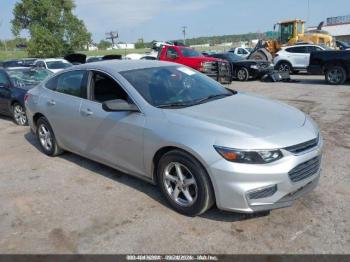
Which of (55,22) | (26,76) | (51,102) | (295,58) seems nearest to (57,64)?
(26,76)

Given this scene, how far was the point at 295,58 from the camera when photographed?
1881 centimetres

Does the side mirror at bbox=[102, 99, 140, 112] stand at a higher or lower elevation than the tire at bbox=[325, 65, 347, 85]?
higher

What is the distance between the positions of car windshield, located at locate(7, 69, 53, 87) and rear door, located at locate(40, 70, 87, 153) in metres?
3.78

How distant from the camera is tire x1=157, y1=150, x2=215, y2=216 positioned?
3.53m

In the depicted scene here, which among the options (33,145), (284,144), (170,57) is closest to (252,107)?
(284,144)

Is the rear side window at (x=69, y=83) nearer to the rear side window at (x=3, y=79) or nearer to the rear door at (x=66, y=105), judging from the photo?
the rear door at (x=66, y=105)

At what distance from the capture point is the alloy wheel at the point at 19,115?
8684 mm

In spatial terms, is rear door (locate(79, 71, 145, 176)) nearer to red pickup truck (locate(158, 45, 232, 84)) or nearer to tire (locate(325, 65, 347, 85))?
red pickup truck (locate(158, 45, 232, 84))

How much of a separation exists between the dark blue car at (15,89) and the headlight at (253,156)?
22.1 ft

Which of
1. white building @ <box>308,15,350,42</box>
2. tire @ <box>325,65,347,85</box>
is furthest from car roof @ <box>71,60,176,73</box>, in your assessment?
white building @ <box>308,15,350,42</box>

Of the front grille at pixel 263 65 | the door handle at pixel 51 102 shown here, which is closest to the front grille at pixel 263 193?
the door handle at pixel 51 102

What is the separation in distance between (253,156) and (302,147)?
55 cm

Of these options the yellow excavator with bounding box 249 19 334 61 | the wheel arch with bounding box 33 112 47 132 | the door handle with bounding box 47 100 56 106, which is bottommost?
the wheel arch with bounding box 33 112 47 132

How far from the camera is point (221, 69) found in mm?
15781
